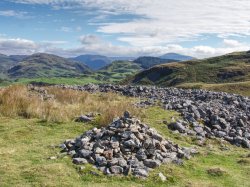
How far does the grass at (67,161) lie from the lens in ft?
48.2

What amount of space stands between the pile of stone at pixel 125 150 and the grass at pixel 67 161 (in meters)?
0.43

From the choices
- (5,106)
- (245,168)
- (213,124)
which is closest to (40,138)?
(5,106)

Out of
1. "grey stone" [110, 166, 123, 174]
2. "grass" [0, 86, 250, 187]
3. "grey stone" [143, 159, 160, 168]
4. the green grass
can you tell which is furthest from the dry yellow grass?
"grey stone" [110, 166, 123, 174]

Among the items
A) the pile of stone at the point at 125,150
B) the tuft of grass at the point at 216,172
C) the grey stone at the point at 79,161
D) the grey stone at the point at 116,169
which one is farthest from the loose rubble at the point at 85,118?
the tuft of grass at the point at 216,172

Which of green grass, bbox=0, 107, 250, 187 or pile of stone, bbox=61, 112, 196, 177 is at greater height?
pile of stone, bbox=61, 112, 196, 177

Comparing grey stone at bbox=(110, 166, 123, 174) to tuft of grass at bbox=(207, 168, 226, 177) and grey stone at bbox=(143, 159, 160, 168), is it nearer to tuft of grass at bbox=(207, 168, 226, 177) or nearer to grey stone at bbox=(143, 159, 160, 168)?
grey stone at bbox=(143, 159, 160, 168)

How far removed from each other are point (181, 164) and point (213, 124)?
10.1m

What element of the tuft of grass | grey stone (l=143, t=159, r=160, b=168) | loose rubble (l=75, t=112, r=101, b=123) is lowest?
the tuft of grass

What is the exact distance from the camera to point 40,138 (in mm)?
20594

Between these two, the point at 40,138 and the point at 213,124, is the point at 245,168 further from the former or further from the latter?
the point at 40,138

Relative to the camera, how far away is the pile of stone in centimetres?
1600

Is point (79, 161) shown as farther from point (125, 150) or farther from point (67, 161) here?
point (125, 150)

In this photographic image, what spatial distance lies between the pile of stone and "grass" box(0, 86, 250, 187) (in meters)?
0.43

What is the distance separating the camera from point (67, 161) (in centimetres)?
1642
